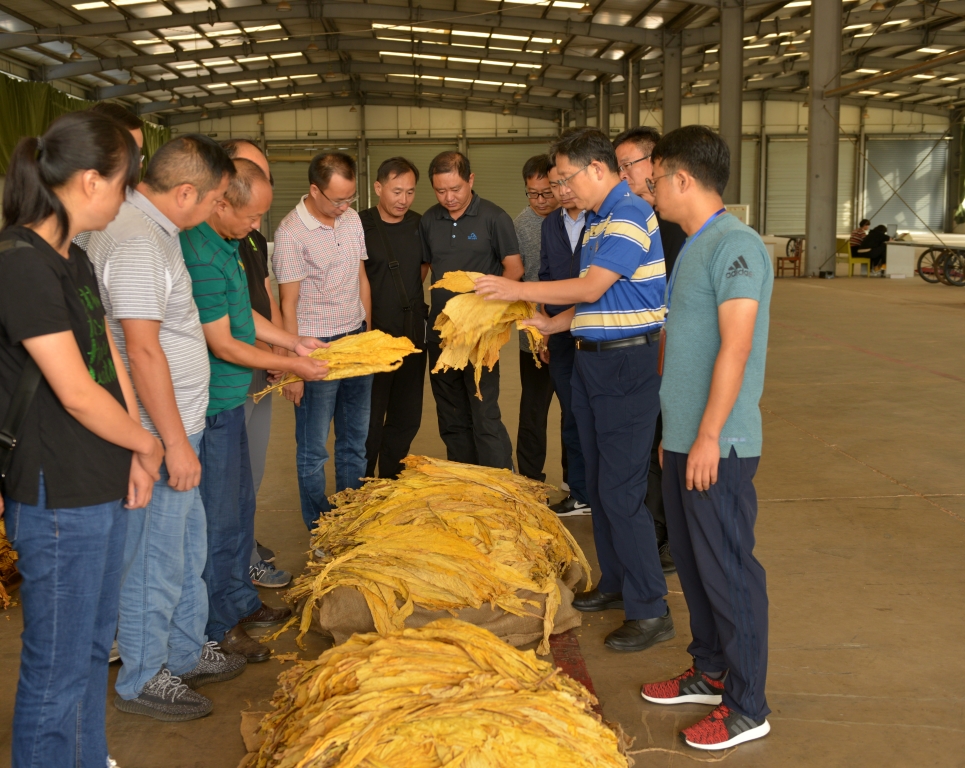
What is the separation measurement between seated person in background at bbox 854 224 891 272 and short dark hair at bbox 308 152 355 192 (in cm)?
1901

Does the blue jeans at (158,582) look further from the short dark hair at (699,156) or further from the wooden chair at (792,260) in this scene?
the wooden chair at (792,260)

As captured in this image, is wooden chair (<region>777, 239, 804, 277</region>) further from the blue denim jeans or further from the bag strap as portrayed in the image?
the blue denim jeans

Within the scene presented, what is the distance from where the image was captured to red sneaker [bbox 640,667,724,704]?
2.94 meters

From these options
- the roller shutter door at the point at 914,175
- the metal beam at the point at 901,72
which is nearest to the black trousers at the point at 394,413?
the metal beam at the point at 901,72

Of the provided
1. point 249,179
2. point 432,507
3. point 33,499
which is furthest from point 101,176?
point 432,507

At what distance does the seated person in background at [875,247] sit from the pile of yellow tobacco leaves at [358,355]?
19145 millimetres

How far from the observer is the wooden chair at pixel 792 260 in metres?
21.4

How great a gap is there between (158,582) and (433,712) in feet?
3.73

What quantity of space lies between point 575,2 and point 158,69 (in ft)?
40.4

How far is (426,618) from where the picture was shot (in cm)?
315

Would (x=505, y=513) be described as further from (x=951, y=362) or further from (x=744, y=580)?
(x=951, y=362)

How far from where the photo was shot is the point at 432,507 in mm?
3660

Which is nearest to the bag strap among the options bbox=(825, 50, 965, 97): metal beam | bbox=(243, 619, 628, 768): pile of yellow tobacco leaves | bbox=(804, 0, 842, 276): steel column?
bbox=(243, 619, 628, 768): pile of yellow tobacco leaves

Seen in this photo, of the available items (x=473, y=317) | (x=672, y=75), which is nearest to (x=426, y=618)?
(x=473, y=317)
